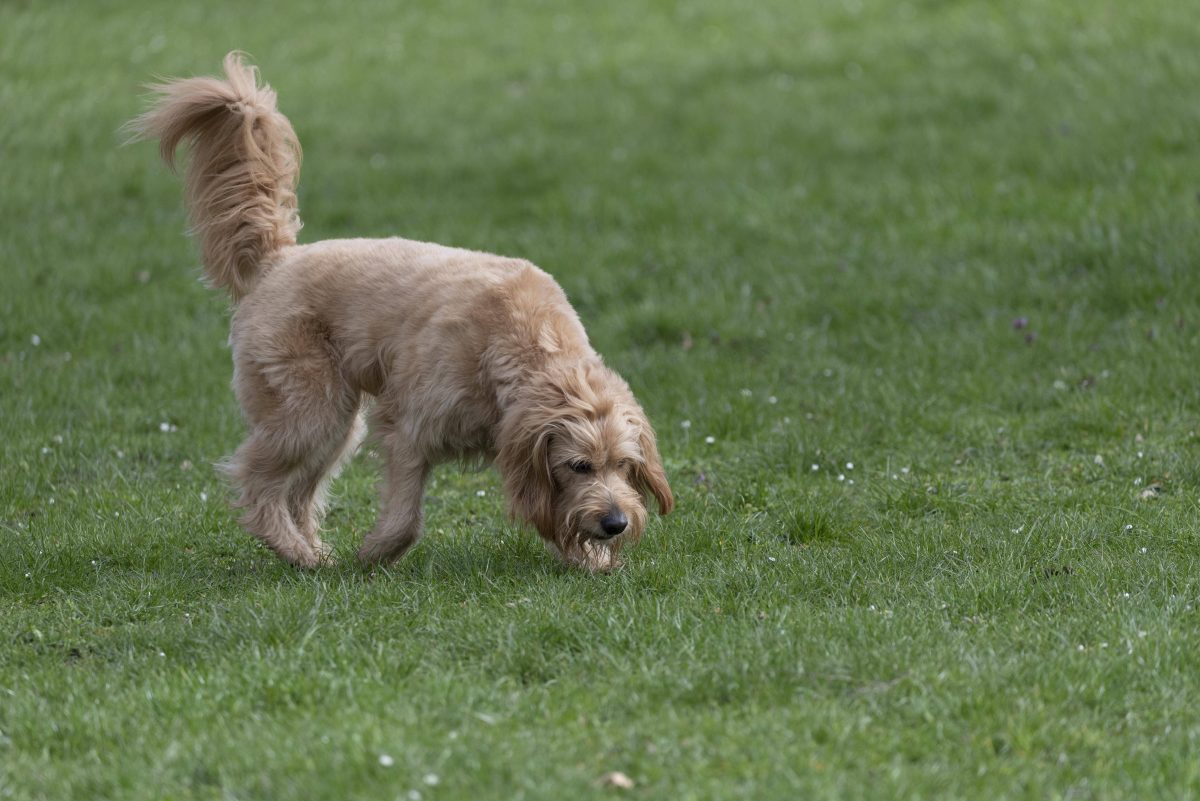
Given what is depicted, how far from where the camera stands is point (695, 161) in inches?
481

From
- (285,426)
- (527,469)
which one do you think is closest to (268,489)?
(285,426)

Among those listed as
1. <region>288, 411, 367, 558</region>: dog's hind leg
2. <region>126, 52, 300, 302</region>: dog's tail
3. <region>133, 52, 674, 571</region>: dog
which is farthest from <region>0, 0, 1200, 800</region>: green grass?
<region>126, 52, 300, 302</region>: dog's tail

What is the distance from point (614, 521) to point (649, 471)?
Answer: 1.03ft

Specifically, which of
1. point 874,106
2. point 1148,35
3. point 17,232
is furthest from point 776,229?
point 17,232

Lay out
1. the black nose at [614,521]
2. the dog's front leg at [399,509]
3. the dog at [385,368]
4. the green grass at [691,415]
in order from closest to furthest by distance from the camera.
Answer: the green grass at [691,415] < the black nose at [614,521] < the dog at [385,368] < the dog's front leg at [399,509]

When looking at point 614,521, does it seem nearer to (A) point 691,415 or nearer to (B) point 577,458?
(B) point 577,458

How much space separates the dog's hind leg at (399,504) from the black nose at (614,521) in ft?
2.87

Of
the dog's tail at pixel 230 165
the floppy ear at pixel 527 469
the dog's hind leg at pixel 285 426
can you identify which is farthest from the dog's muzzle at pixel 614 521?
the dog's tail at pixel 230 165

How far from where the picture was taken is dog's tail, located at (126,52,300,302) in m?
6.57

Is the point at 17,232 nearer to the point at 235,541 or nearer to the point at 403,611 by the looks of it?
the point at 235,541

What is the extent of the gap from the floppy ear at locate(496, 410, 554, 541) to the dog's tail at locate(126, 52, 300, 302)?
1.68 metres

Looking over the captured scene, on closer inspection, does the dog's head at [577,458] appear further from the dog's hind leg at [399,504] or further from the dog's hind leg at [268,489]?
the dog's hind leg at [268,489]

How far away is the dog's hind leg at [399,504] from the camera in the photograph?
5957mm

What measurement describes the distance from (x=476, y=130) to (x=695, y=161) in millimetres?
2143
